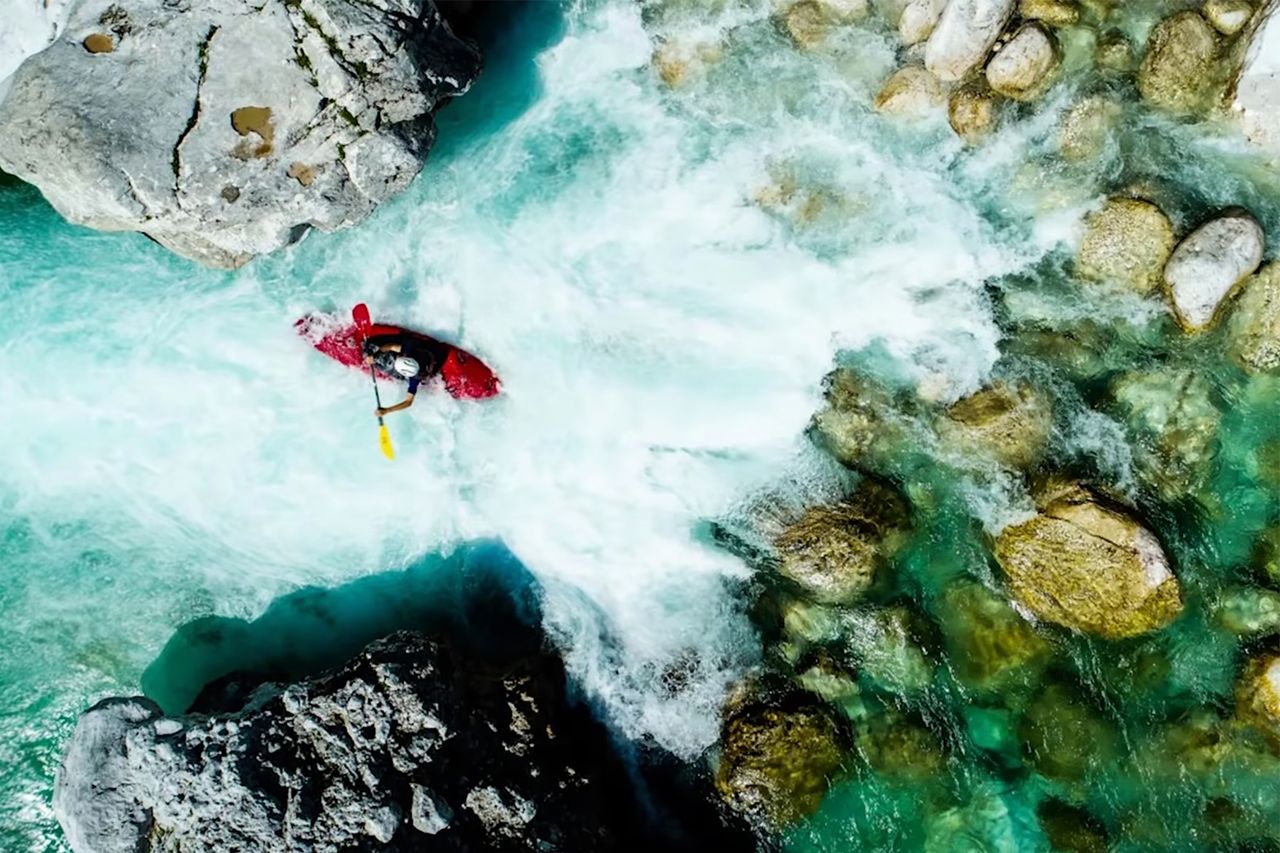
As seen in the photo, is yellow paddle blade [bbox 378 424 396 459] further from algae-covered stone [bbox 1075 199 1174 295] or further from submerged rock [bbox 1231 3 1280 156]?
submerged rock [bbox 1231 3 1280 156]

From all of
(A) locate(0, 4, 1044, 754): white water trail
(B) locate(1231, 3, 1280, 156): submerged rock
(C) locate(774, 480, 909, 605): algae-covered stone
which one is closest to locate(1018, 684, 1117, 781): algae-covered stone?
(C) locate(774, 480, 909, 605): algae-covered stone

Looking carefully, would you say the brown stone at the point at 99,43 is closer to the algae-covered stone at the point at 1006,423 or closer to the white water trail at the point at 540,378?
the white water trail at the point at 540,378

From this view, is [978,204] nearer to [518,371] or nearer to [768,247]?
[768,247]

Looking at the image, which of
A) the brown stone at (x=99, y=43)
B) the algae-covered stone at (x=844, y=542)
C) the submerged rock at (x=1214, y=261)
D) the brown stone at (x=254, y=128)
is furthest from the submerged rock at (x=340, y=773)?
the submerged rock at (x=1214, y=261)

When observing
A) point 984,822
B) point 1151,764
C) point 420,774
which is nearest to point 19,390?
point 420,774

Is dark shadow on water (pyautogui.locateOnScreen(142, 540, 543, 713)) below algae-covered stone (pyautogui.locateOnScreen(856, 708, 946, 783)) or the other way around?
below

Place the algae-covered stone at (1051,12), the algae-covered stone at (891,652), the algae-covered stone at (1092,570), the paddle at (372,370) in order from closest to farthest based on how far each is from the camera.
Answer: the algae-covered stone at (1092,570), the algae-covered stone at (891,652), the algae-covered stone at (1051,12), the paddle at (372,370)
